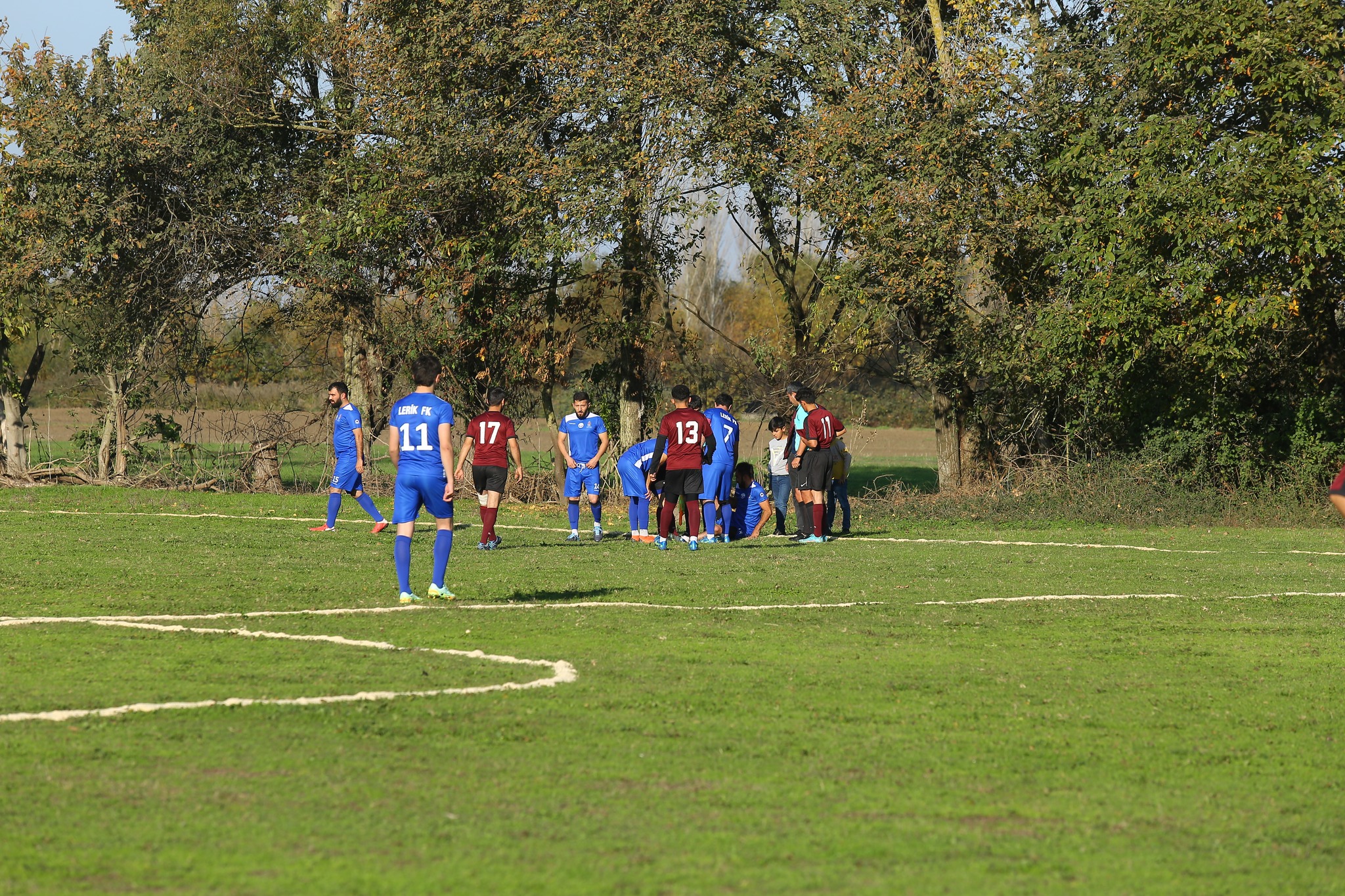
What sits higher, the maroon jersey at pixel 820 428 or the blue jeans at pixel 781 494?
the maroon jersey at pixel 820 428

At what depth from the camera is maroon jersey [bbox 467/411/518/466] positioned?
1756 cm

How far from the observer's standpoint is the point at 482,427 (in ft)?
57.9

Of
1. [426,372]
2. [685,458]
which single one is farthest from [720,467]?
[426,372]

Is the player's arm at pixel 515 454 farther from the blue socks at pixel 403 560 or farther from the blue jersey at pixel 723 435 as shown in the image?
the blue socks at pixel 403 560

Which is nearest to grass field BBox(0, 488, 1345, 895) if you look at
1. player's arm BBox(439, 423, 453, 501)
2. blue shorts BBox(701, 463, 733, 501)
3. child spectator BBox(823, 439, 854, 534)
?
player's arm BBox(439, 423, 453, 501)

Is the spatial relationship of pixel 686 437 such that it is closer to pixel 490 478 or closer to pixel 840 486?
pixel 490 478

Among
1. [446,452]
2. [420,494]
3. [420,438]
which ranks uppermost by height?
[420,438]

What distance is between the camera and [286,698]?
728 cm

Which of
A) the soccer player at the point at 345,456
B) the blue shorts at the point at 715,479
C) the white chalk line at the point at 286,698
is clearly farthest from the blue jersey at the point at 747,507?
the white chalk line at the point at 286,698

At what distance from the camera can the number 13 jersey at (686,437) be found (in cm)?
1681

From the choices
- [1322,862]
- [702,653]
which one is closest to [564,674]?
[702,653]

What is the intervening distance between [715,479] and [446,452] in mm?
7409

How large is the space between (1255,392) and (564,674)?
19350 millimetres

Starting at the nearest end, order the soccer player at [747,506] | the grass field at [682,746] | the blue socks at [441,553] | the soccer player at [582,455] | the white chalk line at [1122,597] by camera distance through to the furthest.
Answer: the grass field at [682,746] < the blue socks at [441,553] < the white chalk line at [1122,597] < the soccer player at [582,455] < the soccer player at [747,506]
